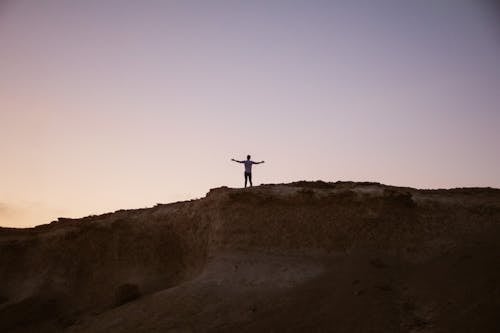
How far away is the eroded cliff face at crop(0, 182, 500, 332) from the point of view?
1232 cm

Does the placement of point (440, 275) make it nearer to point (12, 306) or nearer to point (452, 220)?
point (452, 220)

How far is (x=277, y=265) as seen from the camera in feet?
49.3

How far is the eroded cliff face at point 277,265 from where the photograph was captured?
40.4ft

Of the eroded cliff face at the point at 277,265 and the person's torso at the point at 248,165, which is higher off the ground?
the person's torso at the point at 248,165

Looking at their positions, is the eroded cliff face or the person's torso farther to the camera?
the person's torso

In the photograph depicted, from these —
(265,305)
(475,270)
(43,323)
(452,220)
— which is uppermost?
(452,220)

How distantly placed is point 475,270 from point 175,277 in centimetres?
995

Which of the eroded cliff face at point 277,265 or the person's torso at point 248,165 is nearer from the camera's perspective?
the eroded cliff face at point 277,265

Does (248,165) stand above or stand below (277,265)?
above

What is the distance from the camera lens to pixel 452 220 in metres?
15.0

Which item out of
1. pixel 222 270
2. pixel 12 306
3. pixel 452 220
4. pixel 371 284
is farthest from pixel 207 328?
pixel 12 306

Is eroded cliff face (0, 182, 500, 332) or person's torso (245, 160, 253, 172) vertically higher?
person's torso (245, 160, 253, 172)

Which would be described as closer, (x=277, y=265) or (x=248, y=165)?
(x=277, y=265)

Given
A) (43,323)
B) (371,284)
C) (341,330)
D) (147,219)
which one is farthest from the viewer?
(147,219)
